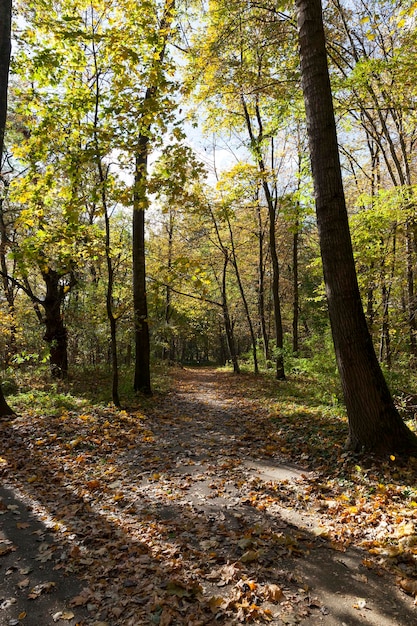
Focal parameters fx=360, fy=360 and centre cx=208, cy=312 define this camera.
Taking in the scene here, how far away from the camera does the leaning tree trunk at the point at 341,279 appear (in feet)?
16.3

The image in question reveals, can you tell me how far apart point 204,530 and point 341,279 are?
359 cm

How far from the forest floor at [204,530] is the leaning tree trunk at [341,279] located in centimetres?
46

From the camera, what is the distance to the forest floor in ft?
9.36

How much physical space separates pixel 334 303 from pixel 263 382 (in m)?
9.62

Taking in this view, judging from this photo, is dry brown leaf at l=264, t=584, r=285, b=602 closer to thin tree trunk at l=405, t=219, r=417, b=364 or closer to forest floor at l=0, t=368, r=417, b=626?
forest floor at l=0, t=368, r=417, b=626

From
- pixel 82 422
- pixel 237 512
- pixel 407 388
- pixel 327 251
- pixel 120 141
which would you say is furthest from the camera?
pixel 407 388

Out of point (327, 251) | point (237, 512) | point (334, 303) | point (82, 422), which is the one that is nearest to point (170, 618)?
point (237, 512)

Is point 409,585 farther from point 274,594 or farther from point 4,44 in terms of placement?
point 4,44

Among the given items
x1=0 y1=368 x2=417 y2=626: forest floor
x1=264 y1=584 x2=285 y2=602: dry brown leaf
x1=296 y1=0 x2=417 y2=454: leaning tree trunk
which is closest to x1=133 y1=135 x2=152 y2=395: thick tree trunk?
x1=0 y1=368 x2=417 y2=626: forest floor

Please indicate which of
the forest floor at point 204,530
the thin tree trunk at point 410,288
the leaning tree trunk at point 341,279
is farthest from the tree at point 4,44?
the thin tree trunk at point 410,288

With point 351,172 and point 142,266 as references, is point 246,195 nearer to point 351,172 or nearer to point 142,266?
point 351,172

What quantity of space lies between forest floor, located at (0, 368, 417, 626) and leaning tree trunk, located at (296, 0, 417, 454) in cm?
46

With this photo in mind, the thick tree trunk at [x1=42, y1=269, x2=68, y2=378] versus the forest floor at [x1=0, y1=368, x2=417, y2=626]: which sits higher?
the thick tree trunk at [x1=42, y1=269, x2=68, y2=378]

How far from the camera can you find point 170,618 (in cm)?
271
